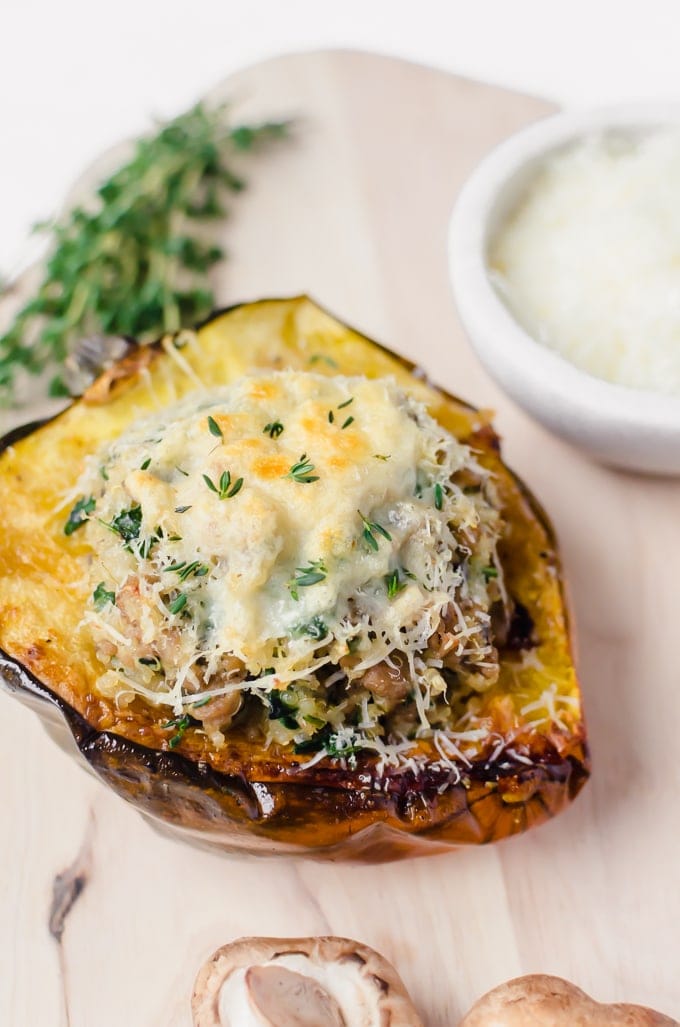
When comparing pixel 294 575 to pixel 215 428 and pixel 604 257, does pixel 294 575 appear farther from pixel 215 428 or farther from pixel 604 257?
pixel 604 257

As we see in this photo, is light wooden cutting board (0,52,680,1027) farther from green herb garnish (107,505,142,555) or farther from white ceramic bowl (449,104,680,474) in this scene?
green herb garnish (107,505,142,555)

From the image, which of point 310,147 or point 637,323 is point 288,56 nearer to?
point 310,147

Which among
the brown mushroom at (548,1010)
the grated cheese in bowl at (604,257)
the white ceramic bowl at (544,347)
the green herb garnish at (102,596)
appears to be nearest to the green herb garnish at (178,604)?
the green herb garnish at (102,596)

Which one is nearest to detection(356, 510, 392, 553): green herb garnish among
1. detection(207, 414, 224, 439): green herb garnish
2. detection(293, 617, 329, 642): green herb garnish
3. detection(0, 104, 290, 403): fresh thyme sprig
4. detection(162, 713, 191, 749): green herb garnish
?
detection(293, 617, 329, 642): green herb garnish

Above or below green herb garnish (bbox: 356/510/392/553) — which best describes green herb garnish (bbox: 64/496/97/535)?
above

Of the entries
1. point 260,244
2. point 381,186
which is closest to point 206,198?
point 260,244

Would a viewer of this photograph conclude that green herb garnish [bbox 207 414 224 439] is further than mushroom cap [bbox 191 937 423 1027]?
Yes

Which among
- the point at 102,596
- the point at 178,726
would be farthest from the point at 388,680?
the point at 102,596
